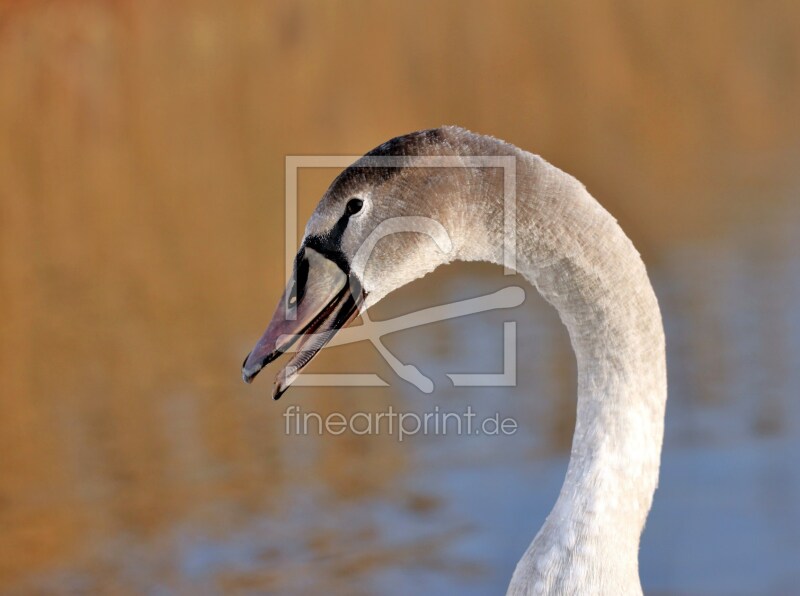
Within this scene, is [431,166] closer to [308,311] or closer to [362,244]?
[362,244]

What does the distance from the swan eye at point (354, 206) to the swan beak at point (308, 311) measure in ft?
0.22

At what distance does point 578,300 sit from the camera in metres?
1.04

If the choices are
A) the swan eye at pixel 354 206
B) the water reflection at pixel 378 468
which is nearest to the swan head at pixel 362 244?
the swan eye at pixel 354 206

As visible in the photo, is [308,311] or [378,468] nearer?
[308,311]

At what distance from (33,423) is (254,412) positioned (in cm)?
91

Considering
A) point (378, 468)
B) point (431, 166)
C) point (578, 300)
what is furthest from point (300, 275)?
point (378, 468)

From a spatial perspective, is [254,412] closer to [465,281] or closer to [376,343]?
[376,343]

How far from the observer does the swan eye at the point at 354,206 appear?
1.08m

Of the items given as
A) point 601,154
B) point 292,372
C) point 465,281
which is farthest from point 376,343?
point 292,372

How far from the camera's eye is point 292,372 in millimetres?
1110

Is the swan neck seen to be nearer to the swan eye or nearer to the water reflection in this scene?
the swan eye

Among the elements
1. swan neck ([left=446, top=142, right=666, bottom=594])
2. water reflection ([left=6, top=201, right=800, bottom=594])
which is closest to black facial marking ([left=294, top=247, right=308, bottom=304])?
swan neck ([left=446, top=142, right=666, bottom=594])

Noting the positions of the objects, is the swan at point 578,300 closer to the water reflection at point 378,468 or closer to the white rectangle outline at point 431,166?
the white rectangle outline at point 431,166

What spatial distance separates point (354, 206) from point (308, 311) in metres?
0.14
